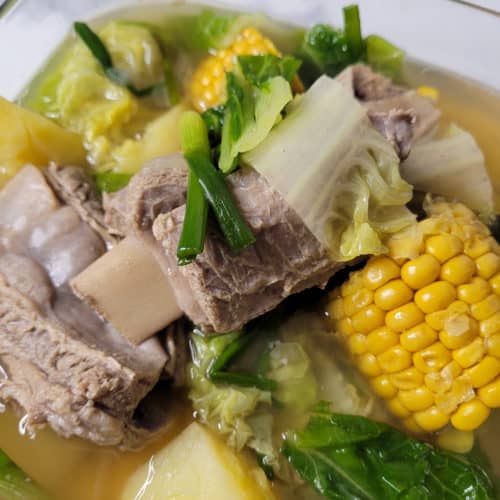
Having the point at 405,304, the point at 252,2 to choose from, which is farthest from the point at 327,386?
the point at 252,2

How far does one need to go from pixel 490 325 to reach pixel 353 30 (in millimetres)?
1195

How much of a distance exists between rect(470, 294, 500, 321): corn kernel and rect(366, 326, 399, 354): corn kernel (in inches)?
A: 8.4

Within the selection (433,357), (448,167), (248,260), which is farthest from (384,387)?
(448,167)

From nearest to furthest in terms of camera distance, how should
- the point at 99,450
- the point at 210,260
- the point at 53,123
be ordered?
the point at 210,260, the point at 99,450, the point at 53,123

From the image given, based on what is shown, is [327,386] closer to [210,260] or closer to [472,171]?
[210,260]

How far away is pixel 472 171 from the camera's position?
75.6 inches

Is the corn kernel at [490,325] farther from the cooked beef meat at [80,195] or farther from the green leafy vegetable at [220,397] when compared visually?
the cooked beef meat at [80,195]

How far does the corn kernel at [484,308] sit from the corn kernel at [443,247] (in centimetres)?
14

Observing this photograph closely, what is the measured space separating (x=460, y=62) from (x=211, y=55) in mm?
982

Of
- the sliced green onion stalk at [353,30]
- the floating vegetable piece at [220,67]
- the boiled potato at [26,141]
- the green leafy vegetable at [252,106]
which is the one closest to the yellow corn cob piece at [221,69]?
the floating vegetable piece at [220,67]

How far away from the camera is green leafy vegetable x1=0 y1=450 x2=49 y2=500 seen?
5.49 ft

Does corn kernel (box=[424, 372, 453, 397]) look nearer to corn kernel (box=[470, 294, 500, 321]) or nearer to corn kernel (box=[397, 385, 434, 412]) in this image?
corn kernel (box=[397, 385, 434, 412])

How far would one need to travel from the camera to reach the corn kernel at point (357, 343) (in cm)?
175

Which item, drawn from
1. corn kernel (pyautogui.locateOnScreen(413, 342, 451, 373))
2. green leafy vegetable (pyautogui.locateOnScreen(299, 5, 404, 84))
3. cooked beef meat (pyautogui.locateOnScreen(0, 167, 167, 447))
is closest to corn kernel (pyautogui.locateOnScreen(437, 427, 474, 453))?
corn kernel (pyautogui.locateOnScreen(413, 342, 451, 373))
